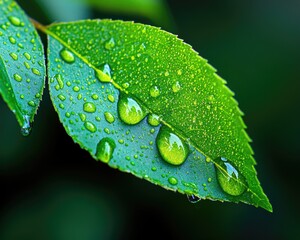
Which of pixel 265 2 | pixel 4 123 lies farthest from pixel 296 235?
pixel 4 123

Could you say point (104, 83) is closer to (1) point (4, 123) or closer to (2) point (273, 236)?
(1) point (4, 123)

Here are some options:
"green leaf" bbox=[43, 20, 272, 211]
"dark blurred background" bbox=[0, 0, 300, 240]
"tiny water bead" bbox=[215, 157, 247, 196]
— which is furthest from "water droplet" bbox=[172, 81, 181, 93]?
"dark blurred background" bbox=[0, 0, 300, 240]

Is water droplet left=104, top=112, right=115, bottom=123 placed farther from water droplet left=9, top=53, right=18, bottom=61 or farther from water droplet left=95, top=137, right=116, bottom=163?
water droplet left=9, top=53, right=18, bottom=61

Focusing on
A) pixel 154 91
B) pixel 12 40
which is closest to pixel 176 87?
pixel 154 91

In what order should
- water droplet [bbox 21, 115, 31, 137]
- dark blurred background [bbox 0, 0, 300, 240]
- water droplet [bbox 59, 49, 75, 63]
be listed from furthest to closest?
dark blurred background [bbox 0, 0, 300, 240] < water droplet [bbox 59, 49, 75, 63] < water droplet [bbox 21, 115, 31, 137]

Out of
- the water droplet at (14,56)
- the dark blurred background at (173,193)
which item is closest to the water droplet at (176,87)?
the water droplet at (14,56)

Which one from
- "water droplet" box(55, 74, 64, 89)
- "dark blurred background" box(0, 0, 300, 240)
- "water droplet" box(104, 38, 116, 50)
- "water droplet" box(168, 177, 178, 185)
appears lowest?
"water droplet" box(168, 177, 178, 185)
